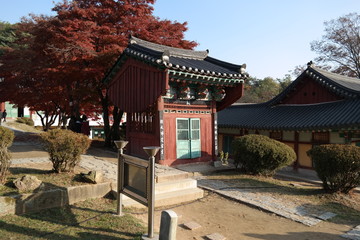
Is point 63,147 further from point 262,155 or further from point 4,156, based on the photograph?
point 262,155

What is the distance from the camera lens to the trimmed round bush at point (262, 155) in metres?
10.5

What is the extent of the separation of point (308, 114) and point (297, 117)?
2.04 feet

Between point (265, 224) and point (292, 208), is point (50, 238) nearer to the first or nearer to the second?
point (265, 224)

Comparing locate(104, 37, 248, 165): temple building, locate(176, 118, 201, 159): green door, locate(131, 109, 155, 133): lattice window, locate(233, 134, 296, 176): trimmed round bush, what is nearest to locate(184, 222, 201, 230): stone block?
locate(104, 37, 248, 165): temple building

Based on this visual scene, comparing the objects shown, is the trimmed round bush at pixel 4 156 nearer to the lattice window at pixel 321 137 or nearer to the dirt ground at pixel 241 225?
the dirt ground at pixel 241 225

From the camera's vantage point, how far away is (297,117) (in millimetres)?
15641

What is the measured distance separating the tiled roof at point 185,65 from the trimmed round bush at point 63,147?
444 centimetres

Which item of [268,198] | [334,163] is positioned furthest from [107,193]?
[334,163]

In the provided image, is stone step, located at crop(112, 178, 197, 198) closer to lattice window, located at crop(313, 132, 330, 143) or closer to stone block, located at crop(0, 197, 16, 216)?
stone block, located at crop(0, 197, 16, 216)

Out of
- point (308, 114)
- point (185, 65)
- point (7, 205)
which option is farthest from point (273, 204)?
point (308, 114)

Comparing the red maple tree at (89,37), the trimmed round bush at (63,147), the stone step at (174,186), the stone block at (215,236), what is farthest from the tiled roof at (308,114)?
the trimmed round bush at (63,147)

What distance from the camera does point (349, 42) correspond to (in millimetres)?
34438

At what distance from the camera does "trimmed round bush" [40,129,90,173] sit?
7.28m

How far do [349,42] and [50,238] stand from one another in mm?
40770
